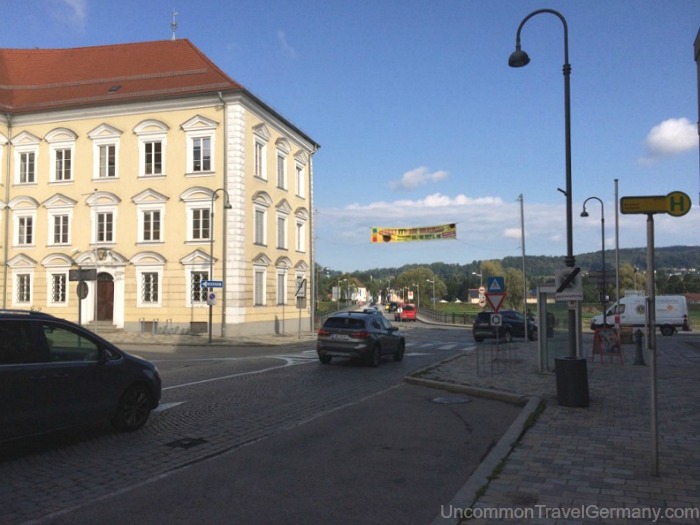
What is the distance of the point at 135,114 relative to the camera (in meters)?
35.2

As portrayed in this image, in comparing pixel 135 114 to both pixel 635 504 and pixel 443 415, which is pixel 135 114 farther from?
pixel 635 504

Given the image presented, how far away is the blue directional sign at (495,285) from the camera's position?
1698 centimetres

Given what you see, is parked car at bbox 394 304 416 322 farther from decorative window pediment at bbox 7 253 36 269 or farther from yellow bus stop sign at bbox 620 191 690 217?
yellow bus stop sign at bbox 620 191 690 217

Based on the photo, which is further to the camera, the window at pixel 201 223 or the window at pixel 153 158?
the window at pixel 153 158

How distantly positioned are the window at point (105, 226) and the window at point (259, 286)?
28.6ft

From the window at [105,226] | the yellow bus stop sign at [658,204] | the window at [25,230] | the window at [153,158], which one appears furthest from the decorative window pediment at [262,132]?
the yellow bus stop sign at [658,204]

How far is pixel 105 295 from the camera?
35.5 metres

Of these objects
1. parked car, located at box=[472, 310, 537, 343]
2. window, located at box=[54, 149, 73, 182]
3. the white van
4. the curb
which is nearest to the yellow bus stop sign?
the curb

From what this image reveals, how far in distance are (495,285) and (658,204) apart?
11295 millimetres

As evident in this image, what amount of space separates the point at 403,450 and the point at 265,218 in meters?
30.1

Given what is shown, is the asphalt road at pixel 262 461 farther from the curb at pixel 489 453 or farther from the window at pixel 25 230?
the window at pixel 25 230

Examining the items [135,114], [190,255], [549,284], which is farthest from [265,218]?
[549,284]

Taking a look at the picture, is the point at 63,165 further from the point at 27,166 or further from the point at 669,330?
the point at 669,330

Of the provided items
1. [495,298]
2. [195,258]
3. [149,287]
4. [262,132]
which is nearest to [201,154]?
[262,132]
